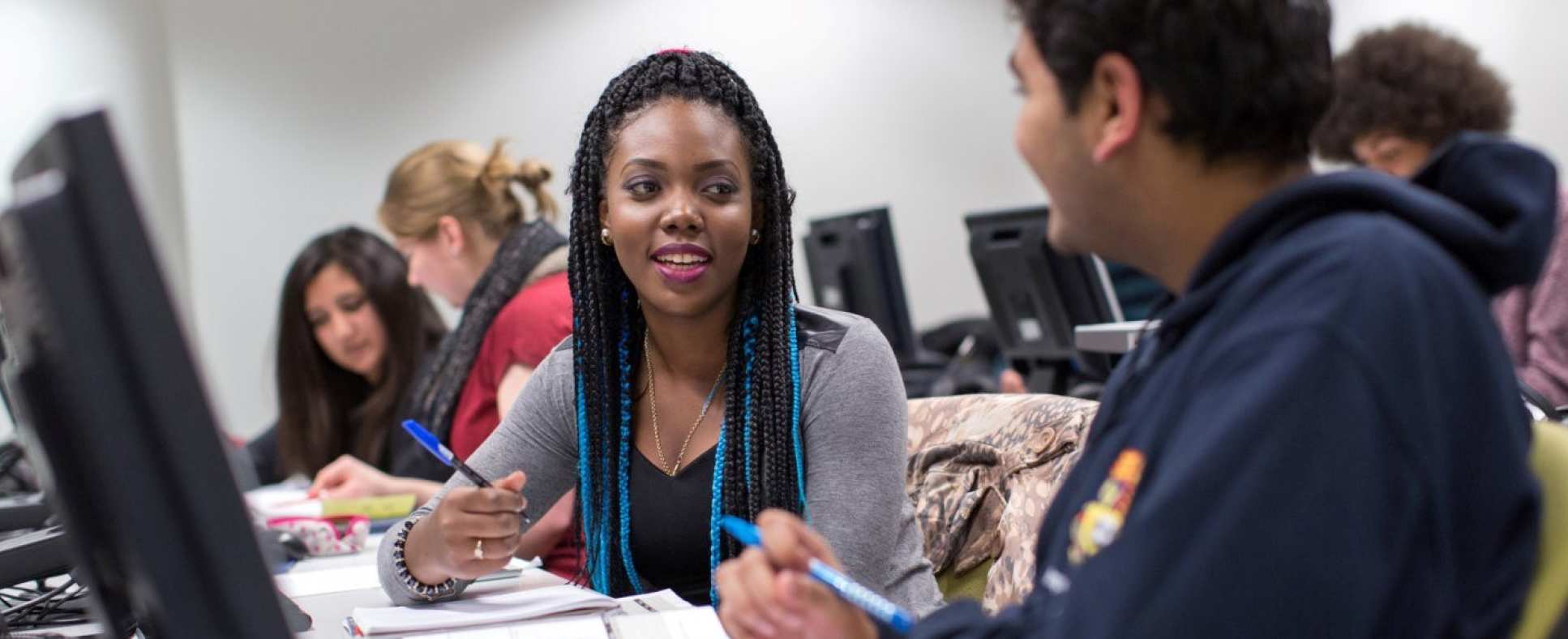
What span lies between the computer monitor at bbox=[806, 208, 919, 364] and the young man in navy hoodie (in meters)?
3.78

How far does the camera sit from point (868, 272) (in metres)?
4.89

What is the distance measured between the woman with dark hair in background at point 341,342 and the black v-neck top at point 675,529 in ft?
Result: 5.97

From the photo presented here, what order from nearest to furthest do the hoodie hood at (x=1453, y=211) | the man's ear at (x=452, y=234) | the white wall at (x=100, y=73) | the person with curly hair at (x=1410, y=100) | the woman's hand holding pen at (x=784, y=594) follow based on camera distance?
the hoodie hood at (x=1453, y=211) < the woman's hand holding pen at (x=784, y=594) < the man's ear at (x=452, y=234) < the person with curly hair at (x=1410, y=100) < the white wall at (x=100, y=73)

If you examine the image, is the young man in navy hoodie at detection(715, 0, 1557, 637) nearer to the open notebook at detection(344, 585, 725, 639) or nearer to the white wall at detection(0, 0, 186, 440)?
the open notebook at detection(344, 585, 725, 639)

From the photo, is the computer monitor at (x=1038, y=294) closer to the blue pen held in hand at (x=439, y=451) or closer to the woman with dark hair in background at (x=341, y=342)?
the woman with dark hair in background at (x=341, y=342)

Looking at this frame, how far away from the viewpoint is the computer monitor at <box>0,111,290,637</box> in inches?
24.5

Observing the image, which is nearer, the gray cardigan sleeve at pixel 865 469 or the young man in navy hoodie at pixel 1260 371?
the young man in navy hoodie at pixel 1260 371

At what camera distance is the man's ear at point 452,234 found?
A: 3316 millimetres

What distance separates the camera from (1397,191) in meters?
0.79

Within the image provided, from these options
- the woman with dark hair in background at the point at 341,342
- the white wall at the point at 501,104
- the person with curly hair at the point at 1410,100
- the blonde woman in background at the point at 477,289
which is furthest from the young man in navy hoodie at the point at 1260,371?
the white wall at the point at 501,104

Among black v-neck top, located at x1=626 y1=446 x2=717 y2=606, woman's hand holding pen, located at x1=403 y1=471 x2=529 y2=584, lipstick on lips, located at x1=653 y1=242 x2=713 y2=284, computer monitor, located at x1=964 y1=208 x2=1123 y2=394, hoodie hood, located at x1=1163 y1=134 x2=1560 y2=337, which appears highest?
hoodie hood, located at x1=1163 y1=134 x2=1560 y2=337

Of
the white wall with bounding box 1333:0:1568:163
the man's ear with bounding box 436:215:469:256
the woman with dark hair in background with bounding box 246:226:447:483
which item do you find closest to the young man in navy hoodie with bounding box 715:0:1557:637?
the man's ear with bounding box 436:215:469:256

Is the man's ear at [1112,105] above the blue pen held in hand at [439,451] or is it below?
above

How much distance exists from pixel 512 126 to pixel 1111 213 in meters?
5.40
